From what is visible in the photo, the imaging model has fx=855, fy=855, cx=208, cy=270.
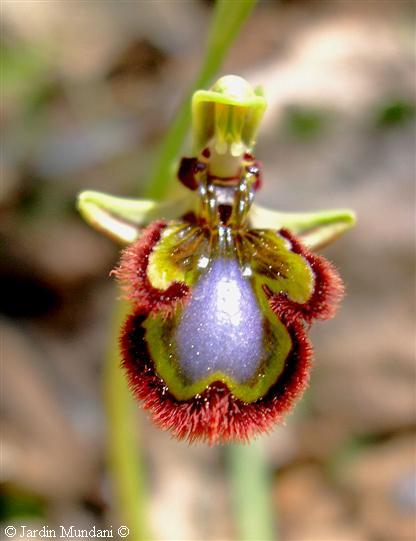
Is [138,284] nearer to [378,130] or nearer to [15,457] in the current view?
[15,457]

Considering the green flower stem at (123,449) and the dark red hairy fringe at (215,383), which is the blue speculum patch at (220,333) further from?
the green flower stem at (123,449)

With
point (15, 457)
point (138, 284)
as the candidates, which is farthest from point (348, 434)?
point (138, 284)

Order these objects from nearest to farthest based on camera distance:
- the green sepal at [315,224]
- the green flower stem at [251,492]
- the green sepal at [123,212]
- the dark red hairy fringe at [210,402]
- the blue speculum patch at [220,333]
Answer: the dark red hairy fringe at [210,402] → the blue speculum patch at [220,333] → the green sepal at [123,212] → the green sepal at [315,224] → the green flower stem at [251,492]

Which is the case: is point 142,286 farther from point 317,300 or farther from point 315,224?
point 315,224

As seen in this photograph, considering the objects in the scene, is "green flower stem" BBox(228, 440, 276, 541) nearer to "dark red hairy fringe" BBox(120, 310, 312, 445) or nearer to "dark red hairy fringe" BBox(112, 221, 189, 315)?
"dark red hairy fringe" BBox(120, 310, 312, 445)

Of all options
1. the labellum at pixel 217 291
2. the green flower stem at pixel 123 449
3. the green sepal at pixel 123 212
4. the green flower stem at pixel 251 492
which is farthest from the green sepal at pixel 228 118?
the green flower stem at pixel 251 492

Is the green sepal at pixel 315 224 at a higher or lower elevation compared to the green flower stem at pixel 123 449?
higher

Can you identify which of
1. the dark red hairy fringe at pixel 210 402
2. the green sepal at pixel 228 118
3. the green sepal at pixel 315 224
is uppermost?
the green sepal at pixel 228 118
